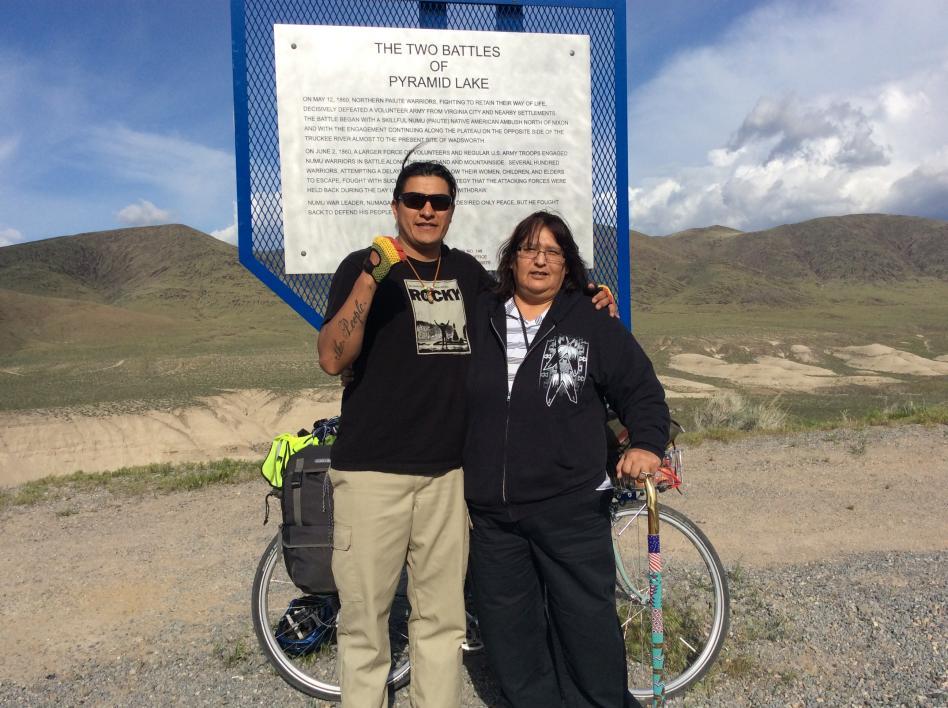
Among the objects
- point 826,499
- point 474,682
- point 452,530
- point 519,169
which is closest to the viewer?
point 452,530

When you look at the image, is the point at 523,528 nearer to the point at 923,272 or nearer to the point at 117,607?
the point at 117,607

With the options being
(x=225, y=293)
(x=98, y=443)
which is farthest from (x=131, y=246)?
(x=98, y=443)

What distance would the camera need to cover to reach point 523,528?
104 inches

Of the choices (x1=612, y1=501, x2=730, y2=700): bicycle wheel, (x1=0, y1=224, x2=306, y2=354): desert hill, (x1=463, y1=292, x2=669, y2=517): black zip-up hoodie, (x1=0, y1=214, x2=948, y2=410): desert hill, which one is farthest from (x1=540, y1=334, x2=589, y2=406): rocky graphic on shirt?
(x1=0, y1=224, x2=306, y2=354): desert hill

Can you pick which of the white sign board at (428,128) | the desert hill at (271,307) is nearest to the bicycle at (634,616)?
the white sign board at (428,128)

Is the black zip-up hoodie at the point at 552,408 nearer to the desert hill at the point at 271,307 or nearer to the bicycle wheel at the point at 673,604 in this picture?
the bicycle wheel at the point at 673,604

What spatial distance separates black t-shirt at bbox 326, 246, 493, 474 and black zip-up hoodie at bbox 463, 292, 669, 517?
0.08 m

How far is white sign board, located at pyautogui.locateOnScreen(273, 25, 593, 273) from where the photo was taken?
3959 millimetres

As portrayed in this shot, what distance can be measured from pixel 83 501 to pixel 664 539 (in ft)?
16.9

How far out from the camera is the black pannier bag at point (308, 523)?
300 centimetres

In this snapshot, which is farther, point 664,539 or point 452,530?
point 664,539

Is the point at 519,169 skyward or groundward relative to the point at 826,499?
skyward

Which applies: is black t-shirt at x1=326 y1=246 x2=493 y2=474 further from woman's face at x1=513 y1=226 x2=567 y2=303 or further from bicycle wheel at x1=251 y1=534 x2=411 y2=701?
bicycle wheel at x1=251 y1=534 x2=411 y2=701

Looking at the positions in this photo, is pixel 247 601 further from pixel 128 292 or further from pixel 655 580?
pixel 128 292
